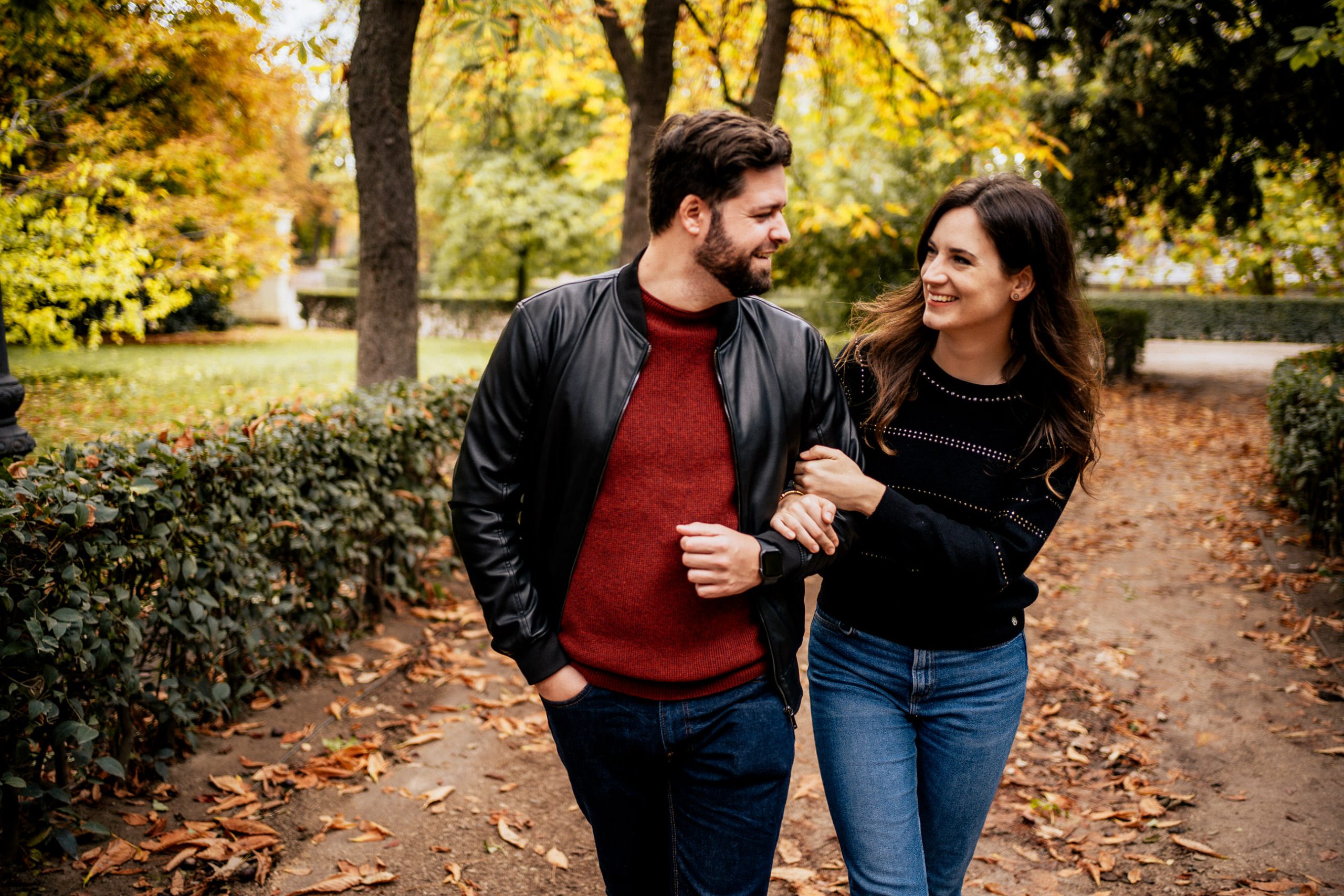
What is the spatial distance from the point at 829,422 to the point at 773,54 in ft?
21.6

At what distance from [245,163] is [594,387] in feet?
58.1

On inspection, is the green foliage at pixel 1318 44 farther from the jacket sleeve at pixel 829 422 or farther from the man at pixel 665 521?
the man at pixel 665 521

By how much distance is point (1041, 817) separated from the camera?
405cm

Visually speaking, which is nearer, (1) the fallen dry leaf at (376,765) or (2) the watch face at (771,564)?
(2) the watch face at (771,564)

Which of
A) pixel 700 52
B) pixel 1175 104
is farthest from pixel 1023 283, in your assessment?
pixel 1175 104

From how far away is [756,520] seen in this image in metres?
2.17

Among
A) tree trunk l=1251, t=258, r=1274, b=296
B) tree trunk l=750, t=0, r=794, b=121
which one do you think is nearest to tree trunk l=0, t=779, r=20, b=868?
tree trunk l=750, t=0, r=794, b=121

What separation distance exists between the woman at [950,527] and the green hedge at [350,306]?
29511 mm

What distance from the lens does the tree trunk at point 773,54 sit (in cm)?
782

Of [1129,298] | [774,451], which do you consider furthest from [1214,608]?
[1129,298]

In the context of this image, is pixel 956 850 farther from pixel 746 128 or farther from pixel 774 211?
pixel 746 128

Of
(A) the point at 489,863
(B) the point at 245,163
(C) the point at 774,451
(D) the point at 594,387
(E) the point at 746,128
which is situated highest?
(B) the point at 245,163

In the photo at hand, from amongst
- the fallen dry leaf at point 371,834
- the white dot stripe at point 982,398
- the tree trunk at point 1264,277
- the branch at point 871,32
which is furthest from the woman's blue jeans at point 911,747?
the tree trunk at point 1264,277

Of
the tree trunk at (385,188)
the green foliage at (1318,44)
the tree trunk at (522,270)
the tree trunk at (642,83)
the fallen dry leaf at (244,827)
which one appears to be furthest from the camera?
the tree trunk at (522,270)
